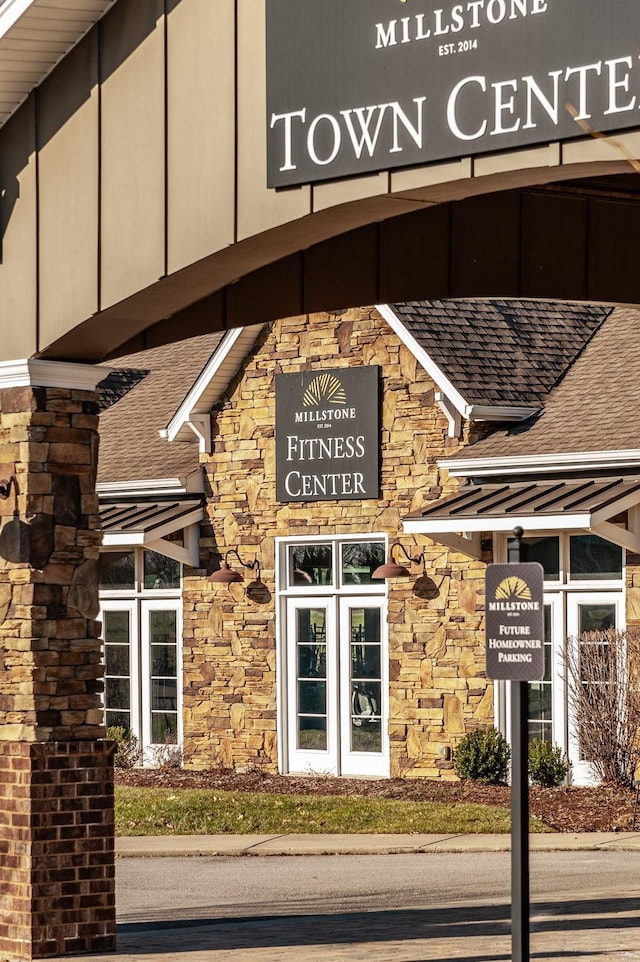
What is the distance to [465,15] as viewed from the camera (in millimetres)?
8406

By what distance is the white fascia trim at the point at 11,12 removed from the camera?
1010 cm

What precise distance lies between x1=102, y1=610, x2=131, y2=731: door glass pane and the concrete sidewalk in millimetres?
7113

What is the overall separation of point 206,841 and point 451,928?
6.16m

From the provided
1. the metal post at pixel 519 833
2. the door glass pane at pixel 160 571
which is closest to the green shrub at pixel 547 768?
the door glass pane at pixel 160 571

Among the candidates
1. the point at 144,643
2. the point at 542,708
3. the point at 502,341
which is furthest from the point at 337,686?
the point at 502,341

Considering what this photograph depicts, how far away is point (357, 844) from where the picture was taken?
17016 mm

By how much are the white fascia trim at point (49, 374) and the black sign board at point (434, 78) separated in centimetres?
223

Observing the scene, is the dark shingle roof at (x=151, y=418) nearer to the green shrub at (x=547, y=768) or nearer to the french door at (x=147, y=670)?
the french door at (x=147, y=670)

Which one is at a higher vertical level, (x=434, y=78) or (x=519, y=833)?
(x=434, y=78)

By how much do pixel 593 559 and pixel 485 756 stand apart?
2.53 metres

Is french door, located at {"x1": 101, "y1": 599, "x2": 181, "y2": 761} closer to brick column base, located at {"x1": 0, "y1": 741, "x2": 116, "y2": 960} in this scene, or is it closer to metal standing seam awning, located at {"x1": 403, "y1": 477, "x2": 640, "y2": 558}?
metal standing seam awning, located at {"x1": 403, "y1": 477, "x2": 640, "y2": 558}

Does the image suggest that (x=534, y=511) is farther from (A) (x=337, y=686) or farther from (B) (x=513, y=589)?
(B) (x=513, y=589)

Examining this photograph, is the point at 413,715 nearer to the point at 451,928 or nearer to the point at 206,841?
the point at 206,841

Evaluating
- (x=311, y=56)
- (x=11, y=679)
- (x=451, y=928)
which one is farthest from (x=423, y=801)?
(x=311, y=56)
